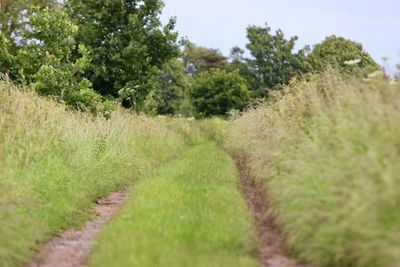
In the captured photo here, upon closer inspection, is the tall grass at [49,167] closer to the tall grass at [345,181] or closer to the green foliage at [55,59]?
the green foliage at [55,59]

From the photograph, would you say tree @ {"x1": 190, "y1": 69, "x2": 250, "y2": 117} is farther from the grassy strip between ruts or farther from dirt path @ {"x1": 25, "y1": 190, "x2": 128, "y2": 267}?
dirt path @ {"x1": 25, "y1": 190, "x2": 128, "y2": 267}

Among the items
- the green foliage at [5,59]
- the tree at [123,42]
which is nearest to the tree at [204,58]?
the tree at [123,42]

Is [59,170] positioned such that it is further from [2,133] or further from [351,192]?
[351,192]

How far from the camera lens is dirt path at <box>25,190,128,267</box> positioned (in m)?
7.65

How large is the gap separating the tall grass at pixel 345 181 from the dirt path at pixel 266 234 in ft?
0.64

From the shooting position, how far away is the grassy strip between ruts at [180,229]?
6812mm

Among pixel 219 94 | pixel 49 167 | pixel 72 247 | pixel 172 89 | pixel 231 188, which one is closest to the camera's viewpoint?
pixel 72 247

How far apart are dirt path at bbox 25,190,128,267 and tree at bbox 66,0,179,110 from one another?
15.9 meters

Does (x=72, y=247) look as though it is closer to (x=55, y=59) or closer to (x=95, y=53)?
(x=55, y=59)

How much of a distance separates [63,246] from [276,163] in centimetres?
427

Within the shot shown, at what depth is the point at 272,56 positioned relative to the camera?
61.0 metres

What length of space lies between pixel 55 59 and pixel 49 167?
27.5 ft

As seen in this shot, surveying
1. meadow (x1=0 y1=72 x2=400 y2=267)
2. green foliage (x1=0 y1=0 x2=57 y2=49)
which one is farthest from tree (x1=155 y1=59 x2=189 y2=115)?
meadow (x1=0 y1=72 x2=400 y2=267)

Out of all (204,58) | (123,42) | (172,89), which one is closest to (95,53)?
(123,42)
